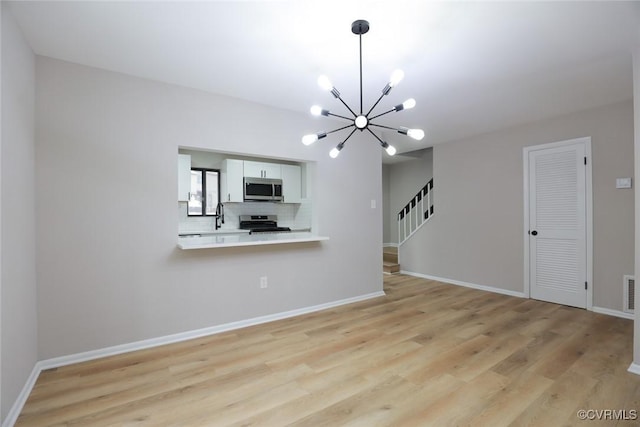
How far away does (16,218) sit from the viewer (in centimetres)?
196

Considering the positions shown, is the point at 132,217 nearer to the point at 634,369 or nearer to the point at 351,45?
the point at 351,45

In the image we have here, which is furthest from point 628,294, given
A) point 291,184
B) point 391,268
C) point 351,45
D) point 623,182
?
point 291,184

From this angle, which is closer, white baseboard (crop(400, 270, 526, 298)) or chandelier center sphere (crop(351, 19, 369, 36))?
chandelier center sphere (crop(351, 19, 369, 36))

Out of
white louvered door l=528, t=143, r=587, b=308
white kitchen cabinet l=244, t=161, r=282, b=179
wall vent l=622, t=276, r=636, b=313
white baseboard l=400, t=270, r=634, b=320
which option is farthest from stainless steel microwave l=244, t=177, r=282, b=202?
wall vent l=622, t=276, r=636, b=313

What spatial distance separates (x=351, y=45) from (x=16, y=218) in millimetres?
2560

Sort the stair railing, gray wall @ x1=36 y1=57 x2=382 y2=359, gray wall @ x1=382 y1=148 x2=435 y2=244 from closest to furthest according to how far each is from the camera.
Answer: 1. gray wall @ x1=36 y1=57 x2=382 y2=359
2. the stair railing
3. gray wall @ x1=382 y1=148 x2=435 y2=244

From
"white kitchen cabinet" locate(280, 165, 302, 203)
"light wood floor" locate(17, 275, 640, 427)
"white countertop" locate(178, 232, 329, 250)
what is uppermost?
"white kitchen cabinet" locate(280, 165, 302, 203)

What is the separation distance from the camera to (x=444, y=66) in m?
2.62

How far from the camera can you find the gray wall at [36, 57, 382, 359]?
8.06 ft

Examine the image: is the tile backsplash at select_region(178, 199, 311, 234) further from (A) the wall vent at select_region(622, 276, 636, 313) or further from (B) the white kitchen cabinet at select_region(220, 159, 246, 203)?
(A) the wall vent at select_region(622, 276, 636, 313)

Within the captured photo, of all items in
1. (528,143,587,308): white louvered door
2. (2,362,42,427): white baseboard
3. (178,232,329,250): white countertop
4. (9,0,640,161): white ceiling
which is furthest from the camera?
(528,143,587,308): white louvered door

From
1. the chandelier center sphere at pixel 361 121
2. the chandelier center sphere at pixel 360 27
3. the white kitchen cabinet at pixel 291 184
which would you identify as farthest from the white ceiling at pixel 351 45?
the white kitchen cabinet at pixel 291 184

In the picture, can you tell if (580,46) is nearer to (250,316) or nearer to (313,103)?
(313,103)

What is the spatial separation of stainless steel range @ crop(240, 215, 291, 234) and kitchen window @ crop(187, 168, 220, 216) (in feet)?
1.89
